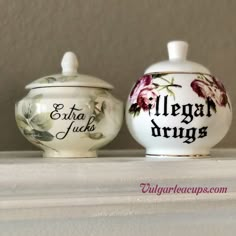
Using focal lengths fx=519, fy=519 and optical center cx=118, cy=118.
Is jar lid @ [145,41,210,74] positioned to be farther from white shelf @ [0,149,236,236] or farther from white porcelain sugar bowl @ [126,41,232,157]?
white shelf @ [0,149,236,236]

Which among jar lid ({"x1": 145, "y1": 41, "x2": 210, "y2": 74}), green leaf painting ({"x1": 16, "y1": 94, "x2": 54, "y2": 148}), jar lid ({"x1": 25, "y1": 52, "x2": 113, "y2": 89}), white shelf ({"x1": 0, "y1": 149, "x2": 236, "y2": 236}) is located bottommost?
white shelf ({"x1": 0, "y1": 149, "x2": 236, "y2": 236})

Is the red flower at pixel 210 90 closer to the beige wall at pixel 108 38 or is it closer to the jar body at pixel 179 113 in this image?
the jar body at pixel 179 113

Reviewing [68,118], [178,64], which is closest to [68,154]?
[68,118]

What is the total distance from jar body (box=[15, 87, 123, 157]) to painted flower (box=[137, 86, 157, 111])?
0.10 feet

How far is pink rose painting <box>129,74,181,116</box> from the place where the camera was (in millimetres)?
554

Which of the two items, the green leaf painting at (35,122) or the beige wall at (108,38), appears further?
the beige wall at (108,38)

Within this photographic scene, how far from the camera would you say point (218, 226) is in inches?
26.0

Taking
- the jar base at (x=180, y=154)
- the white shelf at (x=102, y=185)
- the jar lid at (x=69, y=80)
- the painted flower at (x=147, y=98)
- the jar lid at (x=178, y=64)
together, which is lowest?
the white shelf at (x=102, y=185)

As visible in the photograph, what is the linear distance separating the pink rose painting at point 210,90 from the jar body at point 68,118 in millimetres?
93

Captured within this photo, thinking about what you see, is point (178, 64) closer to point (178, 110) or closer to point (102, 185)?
point (178, 110)

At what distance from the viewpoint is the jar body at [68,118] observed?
1.81 ft

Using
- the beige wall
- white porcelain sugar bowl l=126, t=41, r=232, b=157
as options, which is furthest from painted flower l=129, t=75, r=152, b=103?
the beige wall

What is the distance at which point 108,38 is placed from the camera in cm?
69

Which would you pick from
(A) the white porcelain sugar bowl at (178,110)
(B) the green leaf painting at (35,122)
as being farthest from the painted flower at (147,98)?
(B) the green leaf painting at (35,122)
